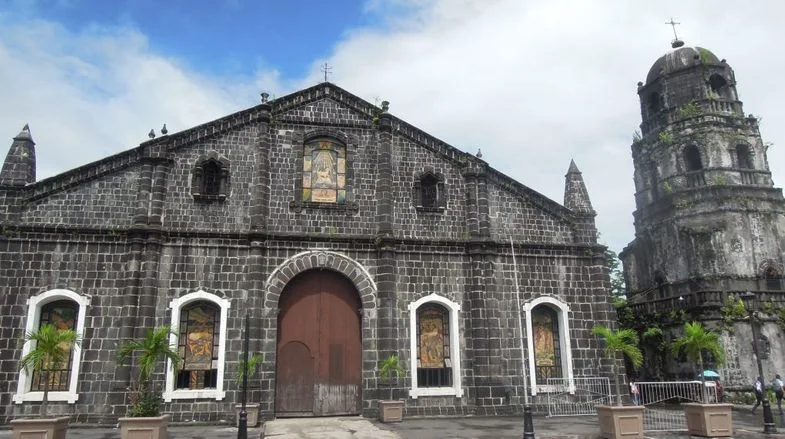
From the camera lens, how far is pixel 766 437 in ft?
46.9

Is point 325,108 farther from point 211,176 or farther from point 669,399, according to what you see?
point 669,399

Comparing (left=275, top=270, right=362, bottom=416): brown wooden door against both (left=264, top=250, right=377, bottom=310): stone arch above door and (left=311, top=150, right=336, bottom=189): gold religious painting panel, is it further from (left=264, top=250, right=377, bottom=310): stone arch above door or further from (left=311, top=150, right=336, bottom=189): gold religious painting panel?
(left=311, top=150, right=336, bottom=189): gold religious painting panel

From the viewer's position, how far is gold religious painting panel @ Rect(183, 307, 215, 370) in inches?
666

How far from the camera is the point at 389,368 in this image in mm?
17109

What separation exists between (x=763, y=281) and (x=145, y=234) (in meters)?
25.5

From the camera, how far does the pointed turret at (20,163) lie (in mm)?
17094

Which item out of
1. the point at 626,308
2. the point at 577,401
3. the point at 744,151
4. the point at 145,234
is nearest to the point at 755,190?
the point at 744,151

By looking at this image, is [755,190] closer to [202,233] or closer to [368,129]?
[368,129]

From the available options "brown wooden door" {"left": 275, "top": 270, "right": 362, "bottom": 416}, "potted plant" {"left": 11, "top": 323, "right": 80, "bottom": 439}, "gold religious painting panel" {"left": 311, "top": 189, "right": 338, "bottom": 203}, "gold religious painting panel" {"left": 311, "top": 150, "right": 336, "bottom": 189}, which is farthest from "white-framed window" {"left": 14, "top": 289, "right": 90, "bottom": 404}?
"gold religious painting panel" {"left": 311, "top": 150, "right": 336, "bottom": 189}

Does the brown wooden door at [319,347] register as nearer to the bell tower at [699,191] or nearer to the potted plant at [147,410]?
the potted plant at [147,410]

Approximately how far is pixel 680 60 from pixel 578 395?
19941 millimetres

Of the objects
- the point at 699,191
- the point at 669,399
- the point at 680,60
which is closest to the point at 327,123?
the point at 669,399

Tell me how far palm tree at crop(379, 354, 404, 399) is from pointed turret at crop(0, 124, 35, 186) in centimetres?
1211

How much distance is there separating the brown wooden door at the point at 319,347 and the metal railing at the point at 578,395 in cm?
641
